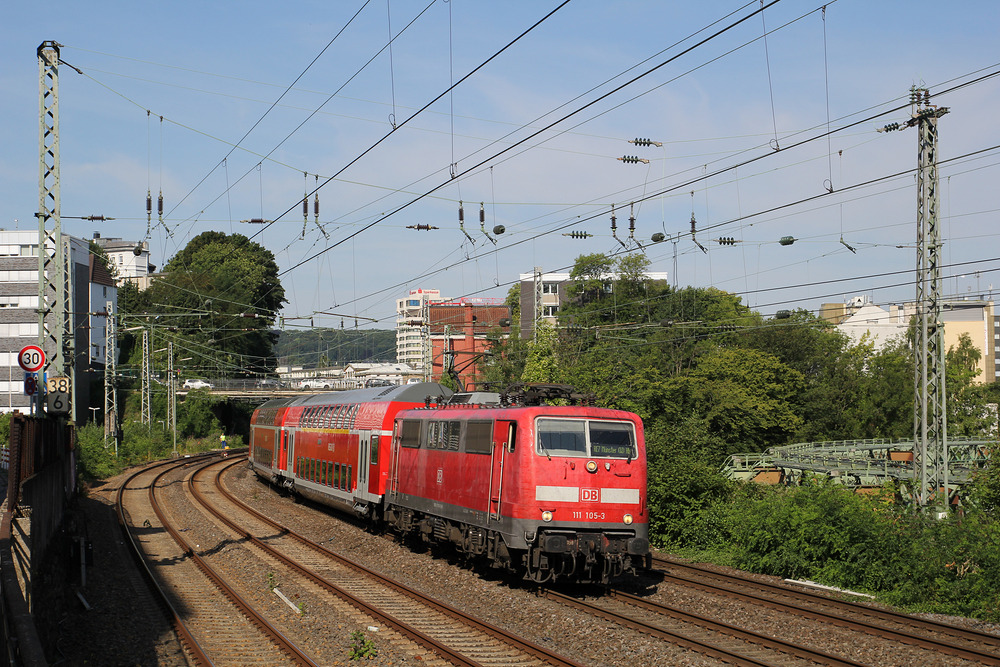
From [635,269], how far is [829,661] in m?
81.2

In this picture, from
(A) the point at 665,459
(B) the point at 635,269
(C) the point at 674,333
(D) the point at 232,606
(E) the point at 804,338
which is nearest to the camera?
(D) the point at 232,606

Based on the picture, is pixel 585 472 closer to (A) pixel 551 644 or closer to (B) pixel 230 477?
(A) pixel 551 644

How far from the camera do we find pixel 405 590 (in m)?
16.0

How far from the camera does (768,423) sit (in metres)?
58.4

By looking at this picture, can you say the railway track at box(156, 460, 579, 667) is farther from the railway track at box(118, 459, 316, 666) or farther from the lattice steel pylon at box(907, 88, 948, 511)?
the lattice steel pylon at box(907, 88, 948, 511)

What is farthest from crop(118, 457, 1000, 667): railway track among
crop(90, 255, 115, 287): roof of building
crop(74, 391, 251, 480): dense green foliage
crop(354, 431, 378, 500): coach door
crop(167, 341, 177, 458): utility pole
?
crop(90, 255, 115, 287): roof of building

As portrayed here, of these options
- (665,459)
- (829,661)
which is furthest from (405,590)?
(665,459)

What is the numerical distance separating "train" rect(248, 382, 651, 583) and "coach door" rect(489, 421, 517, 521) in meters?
0.02

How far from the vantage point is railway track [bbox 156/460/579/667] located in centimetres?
1194

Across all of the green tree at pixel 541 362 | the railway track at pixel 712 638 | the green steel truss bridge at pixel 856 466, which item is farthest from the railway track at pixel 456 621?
the green tree at pixel 541 362

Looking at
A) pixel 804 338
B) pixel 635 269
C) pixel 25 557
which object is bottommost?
pixel 25 557

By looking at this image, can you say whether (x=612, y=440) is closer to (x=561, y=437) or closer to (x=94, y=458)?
(x=561, y=437)

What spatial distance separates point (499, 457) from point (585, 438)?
1.64 m

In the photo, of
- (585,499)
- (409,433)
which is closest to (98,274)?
(409,433)
